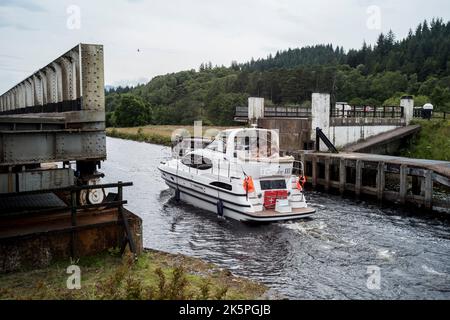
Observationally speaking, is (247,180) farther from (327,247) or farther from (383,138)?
(383,138)

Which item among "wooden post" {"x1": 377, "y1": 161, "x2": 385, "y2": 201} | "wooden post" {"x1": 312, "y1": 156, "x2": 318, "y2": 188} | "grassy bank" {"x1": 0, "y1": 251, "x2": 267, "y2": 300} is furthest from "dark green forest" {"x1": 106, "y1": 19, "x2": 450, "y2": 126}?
"grassy bank" {"x1": 0, "y1": 251, "x2": 267, "y2": 300}

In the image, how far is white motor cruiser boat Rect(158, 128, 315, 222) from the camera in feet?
57.0

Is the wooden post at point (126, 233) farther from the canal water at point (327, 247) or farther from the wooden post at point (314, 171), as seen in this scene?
the wooden post at point (314, 171)

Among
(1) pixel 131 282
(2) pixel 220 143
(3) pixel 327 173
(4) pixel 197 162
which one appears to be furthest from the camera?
(3) pixel 327 173

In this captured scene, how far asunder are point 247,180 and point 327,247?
430 cm

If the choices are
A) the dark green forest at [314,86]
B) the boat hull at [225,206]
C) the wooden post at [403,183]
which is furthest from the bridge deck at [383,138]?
the dark green forest at [314,86]

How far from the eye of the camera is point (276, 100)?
102 metres

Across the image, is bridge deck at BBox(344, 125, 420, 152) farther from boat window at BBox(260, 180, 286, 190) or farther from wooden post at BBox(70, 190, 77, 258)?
wooden post at BBox(70, 190, 77, 258)

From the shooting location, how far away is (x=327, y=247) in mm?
14641

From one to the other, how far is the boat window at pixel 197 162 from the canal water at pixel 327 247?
2147mm

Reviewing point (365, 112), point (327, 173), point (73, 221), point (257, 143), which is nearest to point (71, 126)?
point (73, 221)

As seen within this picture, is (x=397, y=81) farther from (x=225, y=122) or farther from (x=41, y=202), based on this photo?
(x=41, y=202)

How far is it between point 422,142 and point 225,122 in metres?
56.0

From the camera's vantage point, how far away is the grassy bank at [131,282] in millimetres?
7465
